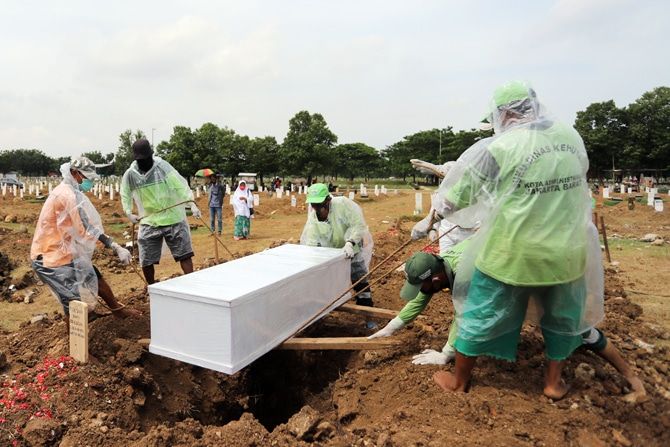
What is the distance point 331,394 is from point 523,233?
73.8 inches

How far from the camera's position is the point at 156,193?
4.62 metres

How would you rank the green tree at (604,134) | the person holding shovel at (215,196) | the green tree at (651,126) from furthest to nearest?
the green tree at (604,134) → the green tree at (651,126) → the person holding shovel at (215,196)

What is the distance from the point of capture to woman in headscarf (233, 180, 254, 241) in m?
10.8

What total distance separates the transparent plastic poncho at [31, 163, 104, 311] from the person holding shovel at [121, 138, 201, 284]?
1.01 meters

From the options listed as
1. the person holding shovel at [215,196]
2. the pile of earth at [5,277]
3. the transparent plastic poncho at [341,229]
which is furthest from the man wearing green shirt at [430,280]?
the person holding shovel at [215,196]

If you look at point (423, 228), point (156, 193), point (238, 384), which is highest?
point (156, 193)

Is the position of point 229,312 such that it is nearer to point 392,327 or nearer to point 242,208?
point 392,327

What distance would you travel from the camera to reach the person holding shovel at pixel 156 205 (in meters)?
4.61

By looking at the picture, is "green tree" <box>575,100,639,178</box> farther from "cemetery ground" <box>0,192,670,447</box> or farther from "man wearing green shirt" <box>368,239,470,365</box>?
"man wearing green shirt" <box>368,239,470,365</box>

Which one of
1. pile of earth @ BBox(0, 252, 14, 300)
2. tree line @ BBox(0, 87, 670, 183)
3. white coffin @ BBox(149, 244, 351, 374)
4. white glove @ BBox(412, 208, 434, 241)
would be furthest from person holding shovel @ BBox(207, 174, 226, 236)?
tree line @ BBox(0, 87, 670, 183)

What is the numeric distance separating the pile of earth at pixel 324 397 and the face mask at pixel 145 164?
141cm

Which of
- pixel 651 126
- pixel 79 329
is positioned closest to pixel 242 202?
pixel 79 329

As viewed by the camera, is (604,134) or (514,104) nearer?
(514,104)

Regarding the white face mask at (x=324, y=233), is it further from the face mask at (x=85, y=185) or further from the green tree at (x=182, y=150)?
the green tree at (x=182, y=150)
